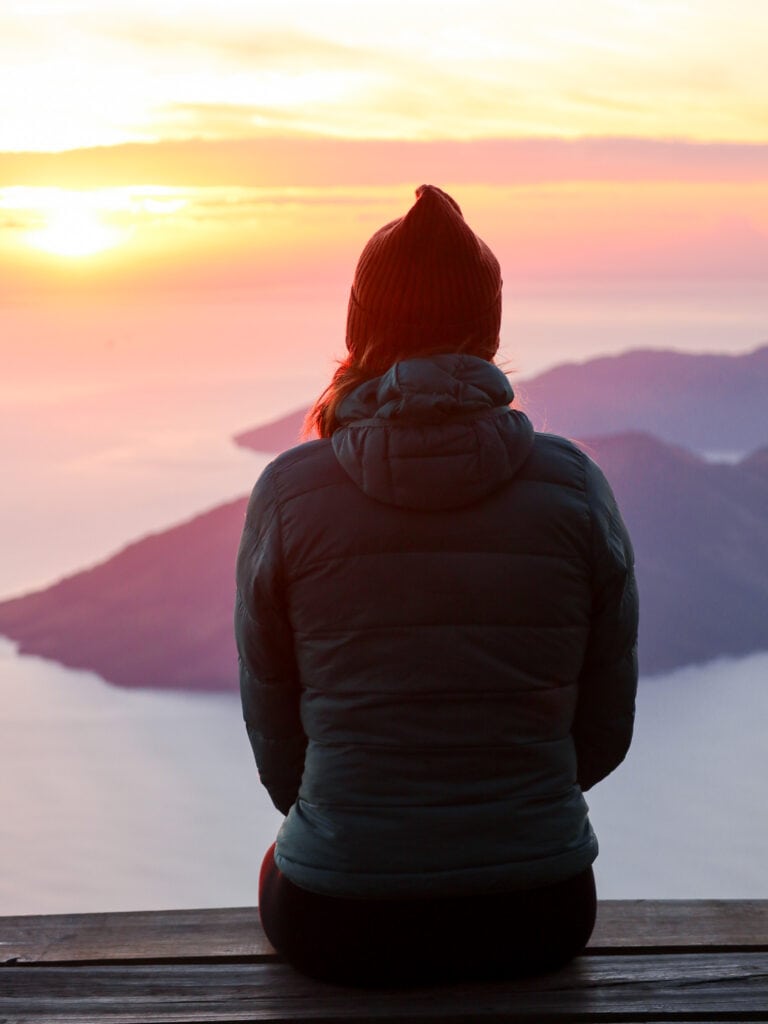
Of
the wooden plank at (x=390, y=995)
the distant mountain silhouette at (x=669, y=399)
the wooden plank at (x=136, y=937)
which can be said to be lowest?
the distant mountain silhouette at (x=669, y=399)

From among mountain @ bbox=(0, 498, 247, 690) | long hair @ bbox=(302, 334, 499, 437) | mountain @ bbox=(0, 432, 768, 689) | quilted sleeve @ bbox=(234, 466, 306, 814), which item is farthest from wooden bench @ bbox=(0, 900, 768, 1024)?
mountain @ bbox=(0, 432, 768, 689)

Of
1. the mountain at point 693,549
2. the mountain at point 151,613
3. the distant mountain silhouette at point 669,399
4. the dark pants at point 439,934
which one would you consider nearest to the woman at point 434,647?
the dark pants at point 439,934

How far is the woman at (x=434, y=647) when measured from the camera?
1435mm

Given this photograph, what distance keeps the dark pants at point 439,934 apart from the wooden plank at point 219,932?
152 mm

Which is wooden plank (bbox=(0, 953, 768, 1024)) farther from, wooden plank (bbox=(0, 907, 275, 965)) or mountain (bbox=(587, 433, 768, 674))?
mountain (bbox=(587, 433, 768, 674))

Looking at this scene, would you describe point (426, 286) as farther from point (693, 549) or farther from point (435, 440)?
point (693, 549)

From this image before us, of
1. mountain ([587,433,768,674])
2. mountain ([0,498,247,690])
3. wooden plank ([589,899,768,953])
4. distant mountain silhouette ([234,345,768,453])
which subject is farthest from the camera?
distant mountain silhouette ([234,345,768,453])

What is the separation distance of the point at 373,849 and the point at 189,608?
5615 mm

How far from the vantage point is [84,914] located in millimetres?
1834

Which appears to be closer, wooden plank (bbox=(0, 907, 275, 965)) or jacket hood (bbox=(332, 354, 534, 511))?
jacket hood (bbox=(332, 354, 534, 511))

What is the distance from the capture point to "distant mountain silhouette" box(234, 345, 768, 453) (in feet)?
28.0

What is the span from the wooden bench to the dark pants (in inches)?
1.0

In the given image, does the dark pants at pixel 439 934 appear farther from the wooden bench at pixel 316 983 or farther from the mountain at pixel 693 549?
the mountain at pixel 693 549

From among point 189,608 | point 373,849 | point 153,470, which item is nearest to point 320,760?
point 373,849
